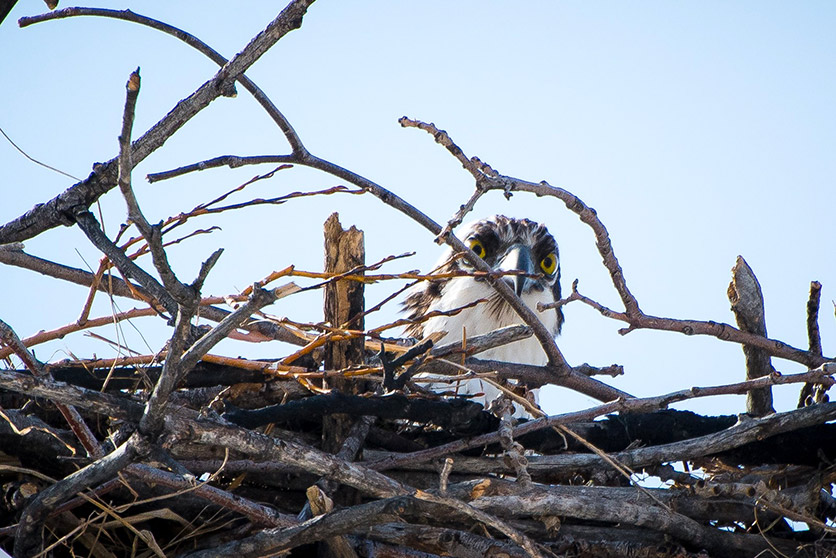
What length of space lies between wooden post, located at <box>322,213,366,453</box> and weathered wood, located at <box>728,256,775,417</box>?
1.39 metres

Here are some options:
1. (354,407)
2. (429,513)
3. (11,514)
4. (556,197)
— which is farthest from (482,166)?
(11,514)

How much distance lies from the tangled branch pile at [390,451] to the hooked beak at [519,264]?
1167 mm

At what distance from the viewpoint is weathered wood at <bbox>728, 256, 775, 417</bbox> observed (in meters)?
3.28

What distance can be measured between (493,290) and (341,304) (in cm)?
198

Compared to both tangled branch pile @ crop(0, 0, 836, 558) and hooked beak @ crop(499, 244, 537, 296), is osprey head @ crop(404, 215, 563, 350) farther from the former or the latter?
tangled branch pile @ crop(0, 0, 836, 558)

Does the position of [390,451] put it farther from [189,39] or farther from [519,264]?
[519,264]

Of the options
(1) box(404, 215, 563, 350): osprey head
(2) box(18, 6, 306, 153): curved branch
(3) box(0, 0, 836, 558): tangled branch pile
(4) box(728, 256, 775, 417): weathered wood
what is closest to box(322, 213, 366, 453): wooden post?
(3) box(0, 0, 836, 558): tangled branch pile

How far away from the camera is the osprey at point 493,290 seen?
447 cm

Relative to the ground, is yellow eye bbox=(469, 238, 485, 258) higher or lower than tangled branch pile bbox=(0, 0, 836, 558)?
higher

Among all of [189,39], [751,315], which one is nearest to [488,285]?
[751,315]

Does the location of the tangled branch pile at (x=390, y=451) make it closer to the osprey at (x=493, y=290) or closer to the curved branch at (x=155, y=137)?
the curved branch at (x=155, y=137)

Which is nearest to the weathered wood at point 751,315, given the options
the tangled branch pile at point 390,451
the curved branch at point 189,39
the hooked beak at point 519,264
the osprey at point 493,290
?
the tangled branch pile at point 390,451

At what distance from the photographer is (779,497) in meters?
2.67

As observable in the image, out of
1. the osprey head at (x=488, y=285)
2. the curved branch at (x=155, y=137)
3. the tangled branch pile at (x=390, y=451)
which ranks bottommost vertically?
the tangled branch pile at (x=390, y=451)
